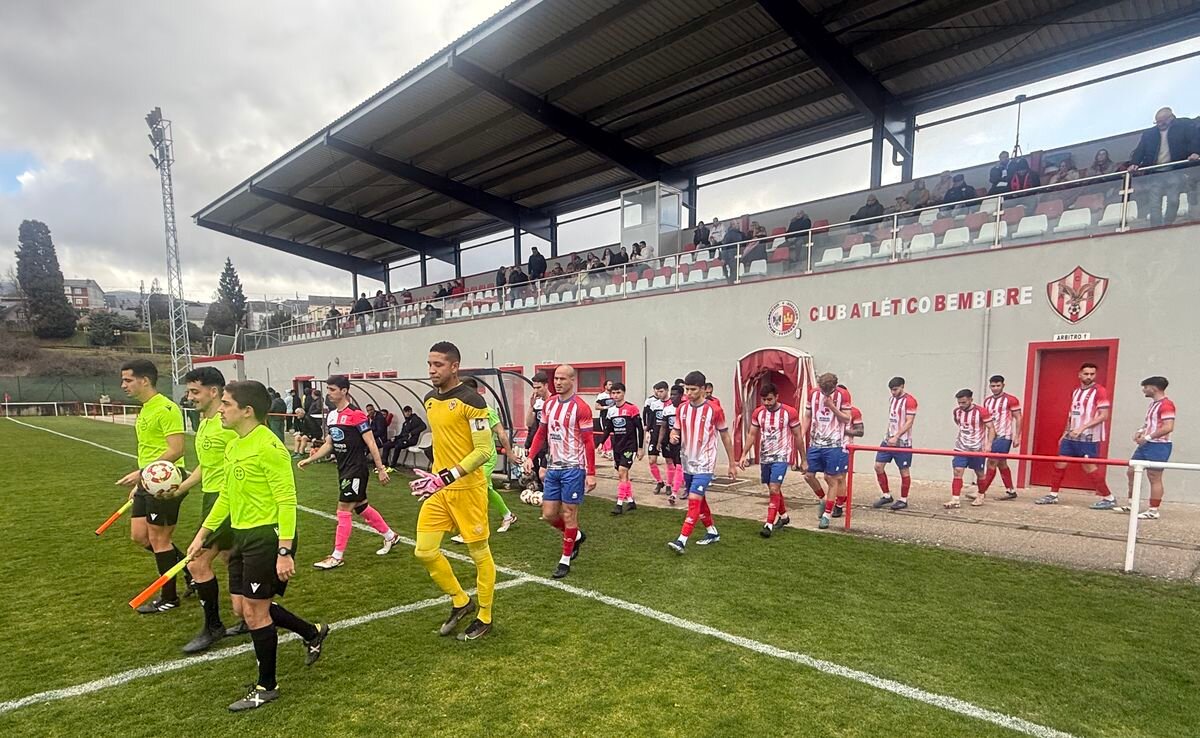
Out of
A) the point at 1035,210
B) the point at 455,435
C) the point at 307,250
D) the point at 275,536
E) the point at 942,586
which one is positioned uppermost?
the point at 307,250

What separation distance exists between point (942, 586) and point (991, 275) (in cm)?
674

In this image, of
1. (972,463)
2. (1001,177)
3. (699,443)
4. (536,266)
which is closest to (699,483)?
(699,443)

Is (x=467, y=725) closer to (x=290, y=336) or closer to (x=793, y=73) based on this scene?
(x=793, y=73)

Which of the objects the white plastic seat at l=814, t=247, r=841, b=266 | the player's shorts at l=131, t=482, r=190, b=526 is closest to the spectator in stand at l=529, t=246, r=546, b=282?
the white plastic seat at l=814, t=247, r=841, b=266

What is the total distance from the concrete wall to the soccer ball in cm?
1064

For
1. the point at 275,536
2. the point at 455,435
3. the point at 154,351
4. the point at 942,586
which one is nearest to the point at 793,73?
the point at 942,586

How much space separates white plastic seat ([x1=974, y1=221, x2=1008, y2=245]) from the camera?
31.4ft

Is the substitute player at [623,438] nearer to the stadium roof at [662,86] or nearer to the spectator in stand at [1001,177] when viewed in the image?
the spectator in stand at [1001,177]

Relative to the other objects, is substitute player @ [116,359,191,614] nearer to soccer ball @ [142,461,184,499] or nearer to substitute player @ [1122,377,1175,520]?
soccer ball @ [142,461,184,499]

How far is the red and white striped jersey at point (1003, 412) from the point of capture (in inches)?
335

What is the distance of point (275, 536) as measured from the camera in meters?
3.31

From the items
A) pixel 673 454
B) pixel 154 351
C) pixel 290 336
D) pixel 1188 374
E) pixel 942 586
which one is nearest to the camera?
pixel 942 586

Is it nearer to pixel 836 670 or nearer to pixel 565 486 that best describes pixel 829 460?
pixel 565 486

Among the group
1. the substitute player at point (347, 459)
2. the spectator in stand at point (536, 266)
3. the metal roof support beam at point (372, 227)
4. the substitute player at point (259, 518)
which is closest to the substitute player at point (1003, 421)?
the substitute player at point (347, 459)
